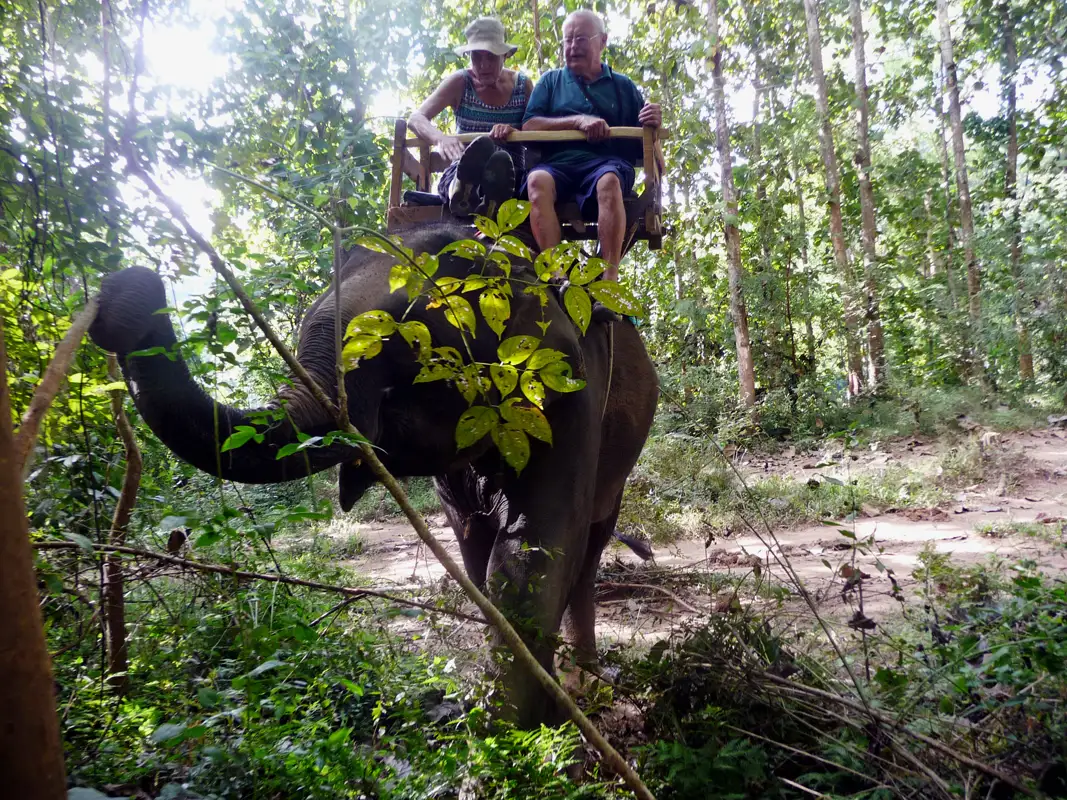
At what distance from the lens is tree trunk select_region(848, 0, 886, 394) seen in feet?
43.1

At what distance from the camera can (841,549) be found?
6.25 meters

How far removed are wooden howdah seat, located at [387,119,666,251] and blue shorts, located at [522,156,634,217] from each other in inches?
2.3

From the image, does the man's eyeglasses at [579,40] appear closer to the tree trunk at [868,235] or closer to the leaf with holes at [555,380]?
the leaf with holes at [555,380]

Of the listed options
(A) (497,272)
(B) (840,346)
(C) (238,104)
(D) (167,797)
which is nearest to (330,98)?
(C) (238,104)

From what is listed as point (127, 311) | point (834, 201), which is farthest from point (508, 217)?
point (834, 201)

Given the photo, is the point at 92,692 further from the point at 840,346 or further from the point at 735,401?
the point at 840,346

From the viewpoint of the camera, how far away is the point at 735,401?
43.8ft

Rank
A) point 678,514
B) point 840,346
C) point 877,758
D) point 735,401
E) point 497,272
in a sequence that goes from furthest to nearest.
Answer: point 840,346 → point 735,401 → point 678,514 → point 497,272 → point 877,758

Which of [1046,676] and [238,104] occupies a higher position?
[238,104]

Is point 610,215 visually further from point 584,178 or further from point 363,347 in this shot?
point 363,347

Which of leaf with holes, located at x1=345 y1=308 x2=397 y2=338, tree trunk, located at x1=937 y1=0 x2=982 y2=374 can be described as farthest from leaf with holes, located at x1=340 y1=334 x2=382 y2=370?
tree trunk, located at x1=937 y1=0 x2=982 y2=374

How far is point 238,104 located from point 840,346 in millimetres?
14301

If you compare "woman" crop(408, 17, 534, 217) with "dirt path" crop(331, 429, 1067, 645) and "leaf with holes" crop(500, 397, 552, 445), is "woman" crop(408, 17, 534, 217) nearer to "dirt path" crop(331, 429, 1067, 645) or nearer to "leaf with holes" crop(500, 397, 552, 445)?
→ "leaf with holes" crop(500, 397, 552, 445)

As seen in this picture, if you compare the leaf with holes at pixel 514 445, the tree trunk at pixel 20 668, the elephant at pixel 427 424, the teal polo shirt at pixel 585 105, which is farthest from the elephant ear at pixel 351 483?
the teal polo shirt at pixel 585 105
